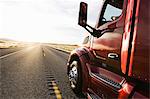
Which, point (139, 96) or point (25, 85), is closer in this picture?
point (139, 96)

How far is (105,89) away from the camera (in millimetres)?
4387

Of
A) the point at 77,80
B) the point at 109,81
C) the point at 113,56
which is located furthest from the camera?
the point at 77,80

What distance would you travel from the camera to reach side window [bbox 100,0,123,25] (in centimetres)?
460

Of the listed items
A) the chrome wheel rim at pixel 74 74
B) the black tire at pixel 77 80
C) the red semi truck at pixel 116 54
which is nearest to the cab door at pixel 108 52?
the red semi truck at pixel 116 54

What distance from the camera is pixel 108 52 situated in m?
4.57

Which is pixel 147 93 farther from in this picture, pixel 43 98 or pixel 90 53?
pixel 43 98

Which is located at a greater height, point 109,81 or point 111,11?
point 111,11

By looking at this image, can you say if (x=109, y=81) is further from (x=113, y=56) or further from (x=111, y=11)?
(x=111, y=11)

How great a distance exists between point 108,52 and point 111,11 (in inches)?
36.3

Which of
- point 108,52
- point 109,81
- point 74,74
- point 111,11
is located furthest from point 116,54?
point 74,74

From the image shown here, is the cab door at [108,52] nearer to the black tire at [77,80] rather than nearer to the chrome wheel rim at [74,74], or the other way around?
the black tire at [77,80]

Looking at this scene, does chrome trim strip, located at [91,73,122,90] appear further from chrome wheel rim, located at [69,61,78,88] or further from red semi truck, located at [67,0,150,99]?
chrome wheel rim, located at [69,61,78,88]

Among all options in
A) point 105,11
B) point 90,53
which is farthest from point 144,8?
point 90,53

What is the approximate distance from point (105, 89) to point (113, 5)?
1570 mm
